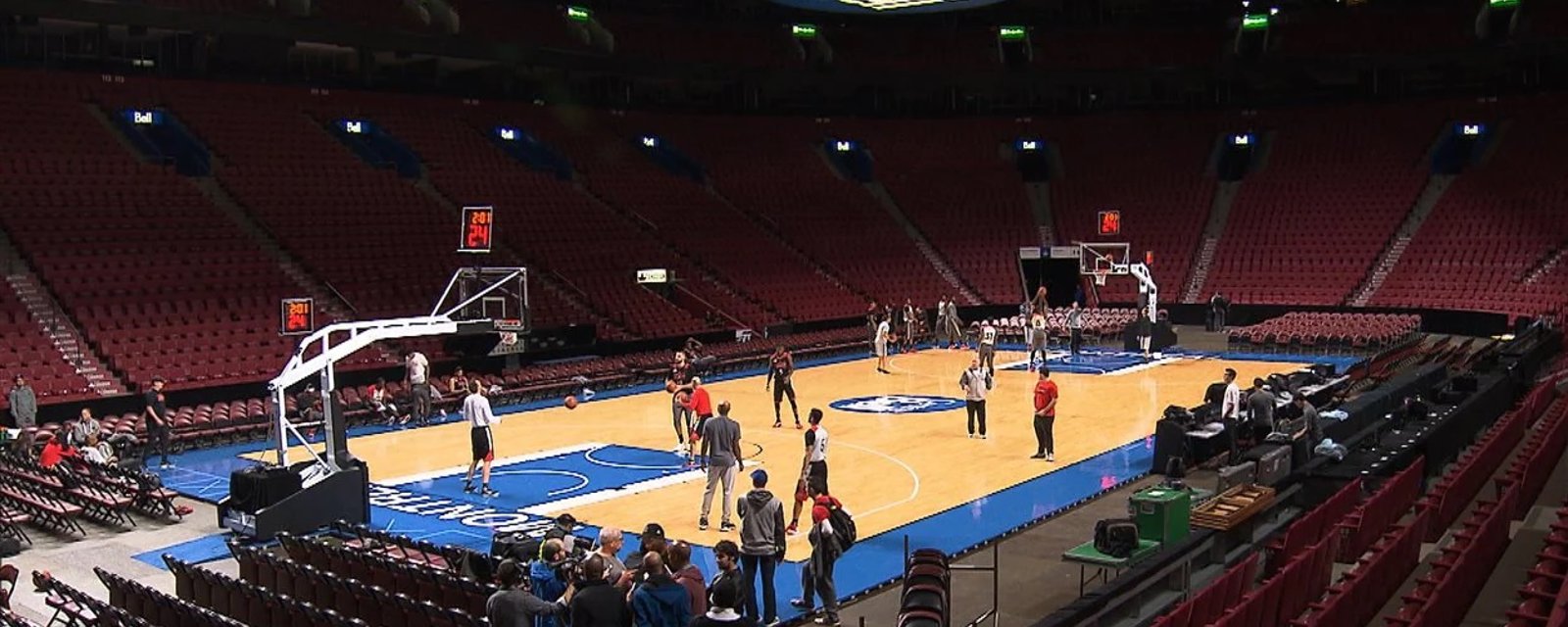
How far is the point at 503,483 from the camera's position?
60.7 ft

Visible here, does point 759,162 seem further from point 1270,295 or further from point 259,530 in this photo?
point 259,530

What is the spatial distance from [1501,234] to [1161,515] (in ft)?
109

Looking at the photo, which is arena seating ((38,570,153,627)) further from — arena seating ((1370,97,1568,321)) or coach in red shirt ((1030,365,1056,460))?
arena seating ((1370,97,1568,321))

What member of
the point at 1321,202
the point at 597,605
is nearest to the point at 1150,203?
the point at 1321,202

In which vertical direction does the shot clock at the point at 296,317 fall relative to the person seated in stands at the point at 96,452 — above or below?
above

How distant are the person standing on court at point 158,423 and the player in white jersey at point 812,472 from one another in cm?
1152

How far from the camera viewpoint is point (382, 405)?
25109 millimetres

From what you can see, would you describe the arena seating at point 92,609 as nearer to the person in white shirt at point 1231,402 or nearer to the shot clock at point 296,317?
the shot clock at point 296,317

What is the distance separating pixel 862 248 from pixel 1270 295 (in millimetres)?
13267

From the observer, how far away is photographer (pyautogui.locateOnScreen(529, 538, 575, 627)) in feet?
31.7

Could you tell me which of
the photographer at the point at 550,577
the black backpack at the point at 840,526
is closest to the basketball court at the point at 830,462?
the black backpack at the point at 840,526

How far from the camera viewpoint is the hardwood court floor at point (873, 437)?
16.8 m

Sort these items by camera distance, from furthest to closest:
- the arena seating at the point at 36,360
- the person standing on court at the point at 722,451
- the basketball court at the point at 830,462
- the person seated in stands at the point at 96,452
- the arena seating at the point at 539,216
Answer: the arena seating at the point at 539,216
the arena seating at the point at 36,360
the person seated in stands at the point at 96,452
the basketball court at the point at 830,462
the person standing on court at the point at 722,451

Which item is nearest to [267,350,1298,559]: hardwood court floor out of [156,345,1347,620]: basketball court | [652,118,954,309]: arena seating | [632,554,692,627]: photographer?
[156,345,1347,620]: basketball court
